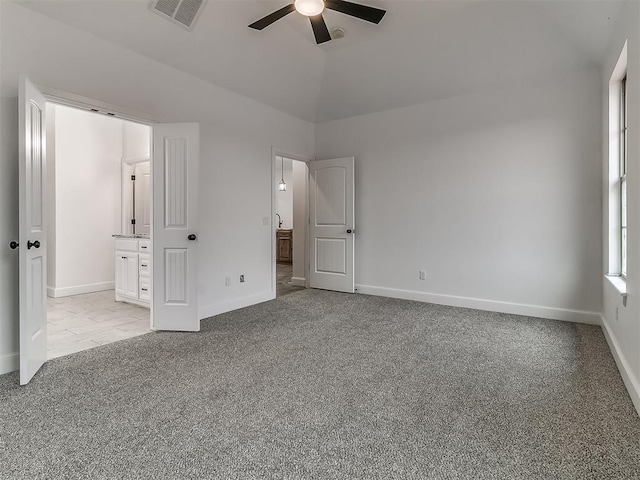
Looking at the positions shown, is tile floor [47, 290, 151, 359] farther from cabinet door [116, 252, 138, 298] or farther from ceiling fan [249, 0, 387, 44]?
ceiling fan [249, 0, 387, 44]

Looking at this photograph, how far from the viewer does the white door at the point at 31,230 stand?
7.70 ft

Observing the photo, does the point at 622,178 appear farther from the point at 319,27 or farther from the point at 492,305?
the point at 319,27

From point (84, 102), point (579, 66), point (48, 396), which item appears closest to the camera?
point (48, 396)

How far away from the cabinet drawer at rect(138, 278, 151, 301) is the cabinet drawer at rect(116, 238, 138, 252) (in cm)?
45

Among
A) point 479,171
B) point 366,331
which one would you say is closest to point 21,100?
point 366,331

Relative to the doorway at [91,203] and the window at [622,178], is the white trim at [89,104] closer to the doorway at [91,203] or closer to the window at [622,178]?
the doorway at [91,203]

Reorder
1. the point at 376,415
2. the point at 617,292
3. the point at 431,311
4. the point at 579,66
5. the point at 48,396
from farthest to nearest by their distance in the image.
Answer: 1. the point at 431,311
2. the point at 579,66
3. the point at 617,292
4. the point at 48,396
5. the point at 376,415

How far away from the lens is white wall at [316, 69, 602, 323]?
12.4ft

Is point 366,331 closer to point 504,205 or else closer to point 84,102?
point 504,205

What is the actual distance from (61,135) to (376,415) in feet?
19.7

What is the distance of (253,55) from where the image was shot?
4.01 meters

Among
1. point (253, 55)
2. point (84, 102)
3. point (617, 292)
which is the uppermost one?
point (253, 55)

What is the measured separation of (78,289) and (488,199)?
611 centimetres

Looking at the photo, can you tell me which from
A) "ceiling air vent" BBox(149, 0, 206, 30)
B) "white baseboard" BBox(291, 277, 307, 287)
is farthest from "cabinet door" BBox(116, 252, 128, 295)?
"ceiling air vent" BBox(149, 0, 206, 30)
